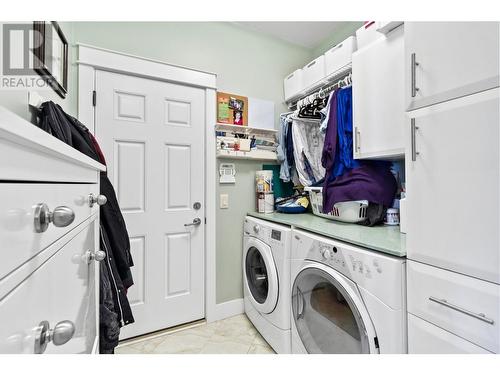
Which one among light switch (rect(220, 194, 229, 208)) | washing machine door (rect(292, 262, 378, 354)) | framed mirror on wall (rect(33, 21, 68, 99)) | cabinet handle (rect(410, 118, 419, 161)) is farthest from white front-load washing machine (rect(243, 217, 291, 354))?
framed mirror on wall (rect(33, 21, 68, 99))

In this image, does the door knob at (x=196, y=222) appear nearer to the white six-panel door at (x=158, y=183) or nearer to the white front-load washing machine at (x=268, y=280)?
the white six-panel door at (x=158, y=183)

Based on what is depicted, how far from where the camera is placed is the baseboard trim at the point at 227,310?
6.39 feet

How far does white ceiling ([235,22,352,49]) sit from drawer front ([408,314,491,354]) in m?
2.25

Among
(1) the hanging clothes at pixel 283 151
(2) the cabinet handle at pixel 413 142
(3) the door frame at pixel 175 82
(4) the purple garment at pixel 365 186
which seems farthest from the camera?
(1) the hanging clothes at pixel 283 151

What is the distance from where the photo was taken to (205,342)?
1688 millimetres

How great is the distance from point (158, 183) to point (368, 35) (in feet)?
5.91

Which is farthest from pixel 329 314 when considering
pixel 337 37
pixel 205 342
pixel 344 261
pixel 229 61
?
pixel 337 37

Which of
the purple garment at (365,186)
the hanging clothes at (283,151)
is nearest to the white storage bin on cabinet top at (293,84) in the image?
the hanging clothes at (283,151)

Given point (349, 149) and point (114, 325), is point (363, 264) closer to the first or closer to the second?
point (349, 149)

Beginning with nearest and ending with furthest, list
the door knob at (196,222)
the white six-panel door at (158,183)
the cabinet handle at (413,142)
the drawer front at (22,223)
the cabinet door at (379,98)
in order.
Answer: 1. the drawer front at (22,223)
2. the cabinet handle at (413,142)
3. the cabinet door at (379,98)
4. the white six-panel door at (158,183)
5. the door knob at (196,222)

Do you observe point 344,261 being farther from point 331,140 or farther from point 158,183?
point 158,183

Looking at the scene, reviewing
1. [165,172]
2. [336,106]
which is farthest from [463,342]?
[165,172]

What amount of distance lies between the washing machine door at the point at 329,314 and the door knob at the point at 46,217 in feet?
3.43

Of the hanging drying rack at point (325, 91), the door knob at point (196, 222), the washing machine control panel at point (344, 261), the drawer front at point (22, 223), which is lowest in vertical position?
the washing machine control panel at point (344, 261)
